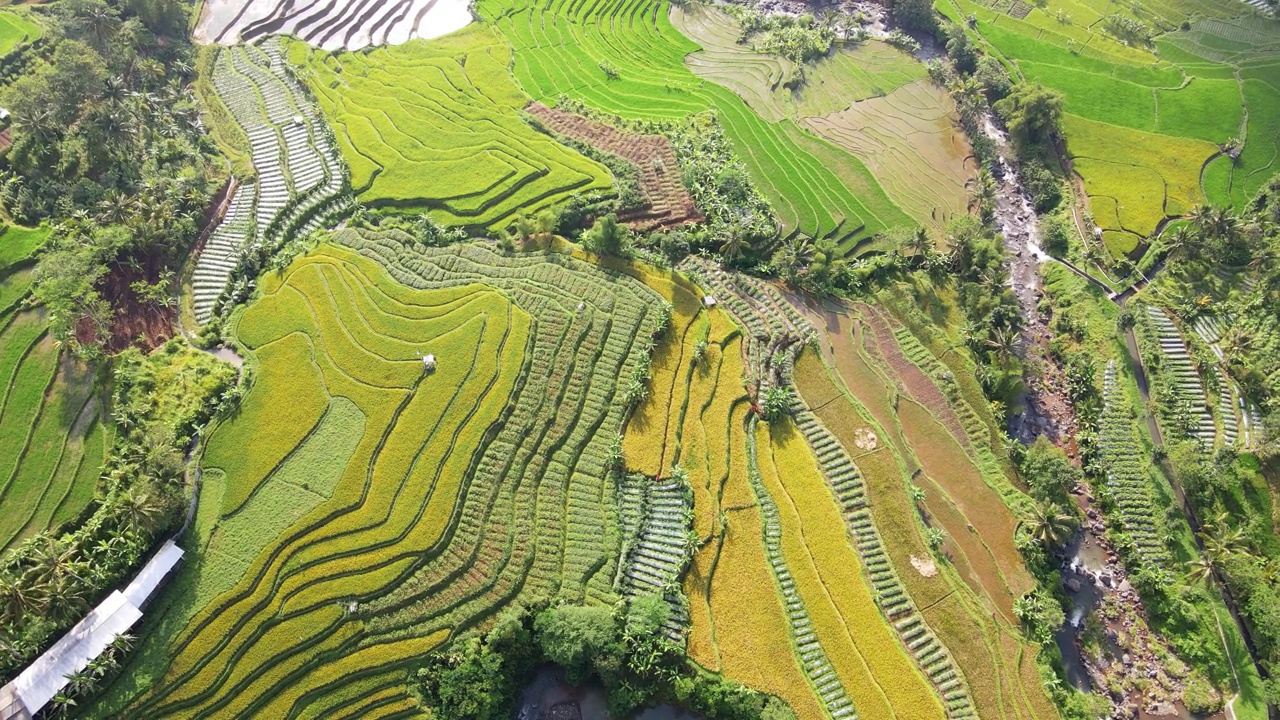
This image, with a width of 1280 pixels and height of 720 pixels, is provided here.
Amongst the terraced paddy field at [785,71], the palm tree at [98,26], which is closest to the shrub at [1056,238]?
the terraced paddy field at [785,71]

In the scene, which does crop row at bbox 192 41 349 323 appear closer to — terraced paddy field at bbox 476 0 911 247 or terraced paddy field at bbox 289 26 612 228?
terraced paddy field at bbox 289 26 612 228

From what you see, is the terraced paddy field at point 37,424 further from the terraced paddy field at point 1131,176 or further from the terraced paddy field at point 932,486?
the terraced paddy field at point 1131,176

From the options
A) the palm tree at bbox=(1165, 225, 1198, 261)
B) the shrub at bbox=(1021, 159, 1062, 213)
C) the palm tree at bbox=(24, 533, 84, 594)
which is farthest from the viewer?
the shrub at bbox=(1021, 159, 1062, 213)

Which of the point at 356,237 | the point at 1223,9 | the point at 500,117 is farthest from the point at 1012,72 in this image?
the point at 356,237

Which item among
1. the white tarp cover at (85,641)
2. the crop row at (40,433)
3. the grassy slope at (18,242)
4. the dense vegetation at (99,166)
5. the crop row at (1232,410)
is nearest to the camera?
the white tarp cover at (85,641)

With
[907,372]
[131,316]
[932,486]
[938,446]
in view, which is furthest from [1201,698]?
→ [131,316]

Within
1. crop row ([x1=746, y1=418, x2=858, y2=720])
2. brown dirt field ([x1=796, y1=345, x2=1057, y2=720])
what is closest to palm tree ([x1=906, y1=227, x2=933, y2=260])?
brown dirt field ([x1=796, y1=345, x2=1057, y2=720])

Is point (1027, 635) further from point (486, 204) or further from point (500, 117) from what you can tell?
point (500, 117)
